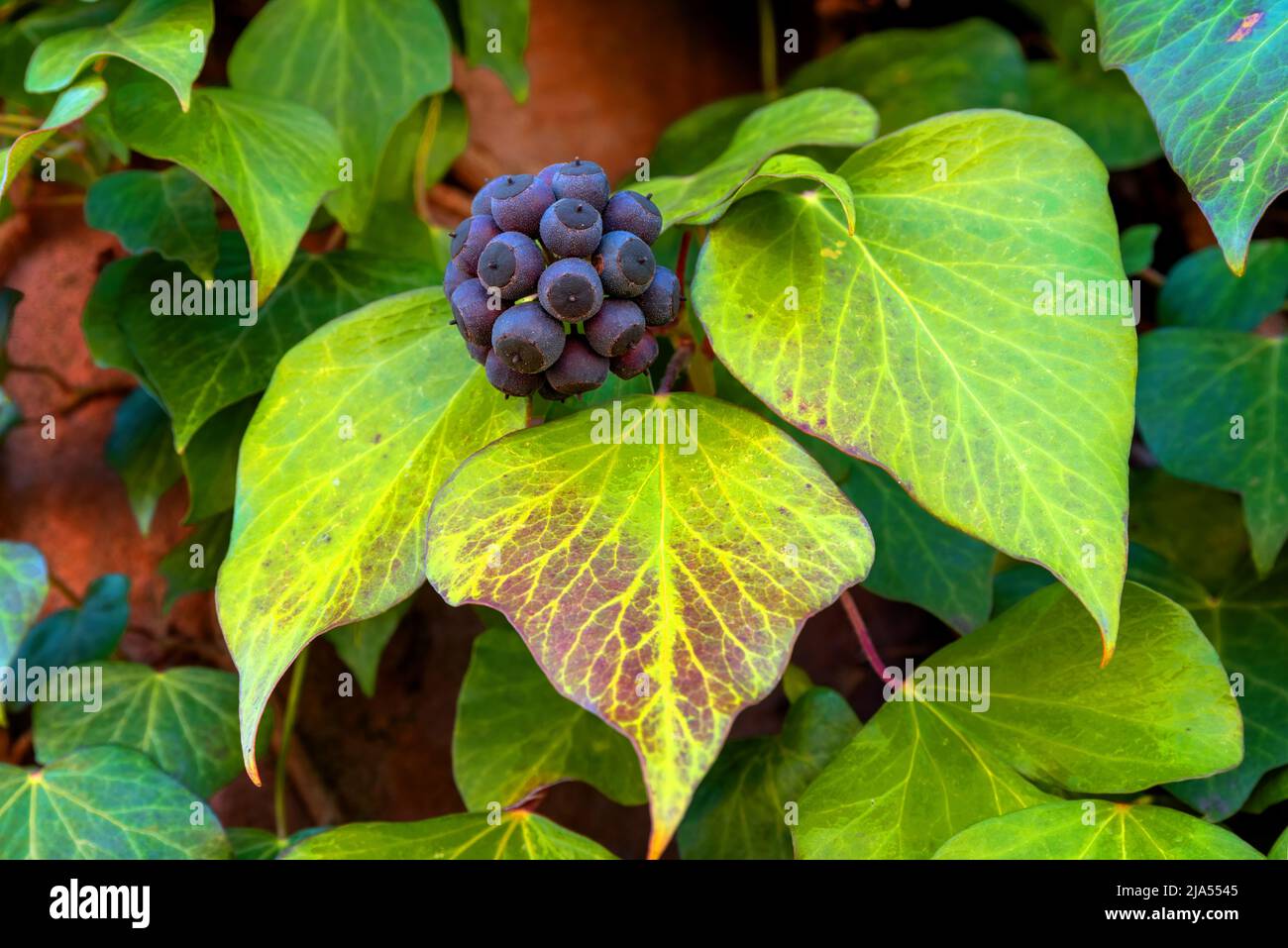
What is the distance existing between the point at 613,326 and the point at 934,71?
63 centimetres

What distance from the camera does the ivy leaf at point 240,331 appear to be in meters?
0.75

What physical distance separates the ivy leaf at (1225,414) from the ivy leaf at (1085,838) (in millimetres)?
261

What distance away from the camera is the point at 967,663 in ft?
2.13

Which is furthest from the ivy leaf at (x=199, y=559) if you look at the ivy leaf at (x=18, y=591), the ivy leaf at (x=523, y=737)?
the ivy leaf at (x=523, y=737)

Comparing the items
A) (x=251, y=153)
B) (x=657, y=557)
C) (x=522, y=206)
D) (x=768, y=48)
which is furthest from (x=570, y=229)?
(x=768, y=48)

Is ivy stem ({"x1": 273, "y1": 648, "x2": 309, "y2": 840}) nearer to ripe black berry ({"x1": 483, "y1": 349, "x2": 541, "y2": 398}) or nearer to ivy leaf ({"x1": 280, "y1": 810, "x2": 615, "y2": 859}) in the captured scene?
ivy leaf ({"x1": 280, "y1": 810, "x2": 615, "y2": 859})

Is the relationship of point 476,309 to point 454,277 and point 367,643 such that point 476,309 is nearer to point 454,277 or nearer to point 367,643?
point 454,277

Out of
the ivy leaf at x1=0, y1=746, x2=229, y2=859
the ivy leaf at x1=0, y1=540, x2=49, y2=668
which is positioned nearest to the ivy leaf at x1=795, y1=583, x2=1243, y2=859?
the ivy leaf at x1=0, y1=746, x2=229, y2=859

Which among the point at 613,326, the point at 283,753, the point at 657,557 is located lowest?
the point at 283,753

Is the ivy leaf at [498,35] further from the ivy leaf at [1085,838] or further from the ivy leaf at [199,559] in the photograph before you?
the ivy leaf at [1085,838]

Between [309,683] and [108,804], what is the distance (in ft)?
1.11

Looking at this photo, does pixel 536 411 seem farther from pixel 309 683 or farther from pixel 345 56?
pixel 309 683

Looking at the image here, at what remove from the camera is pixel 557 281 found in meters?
0.51
